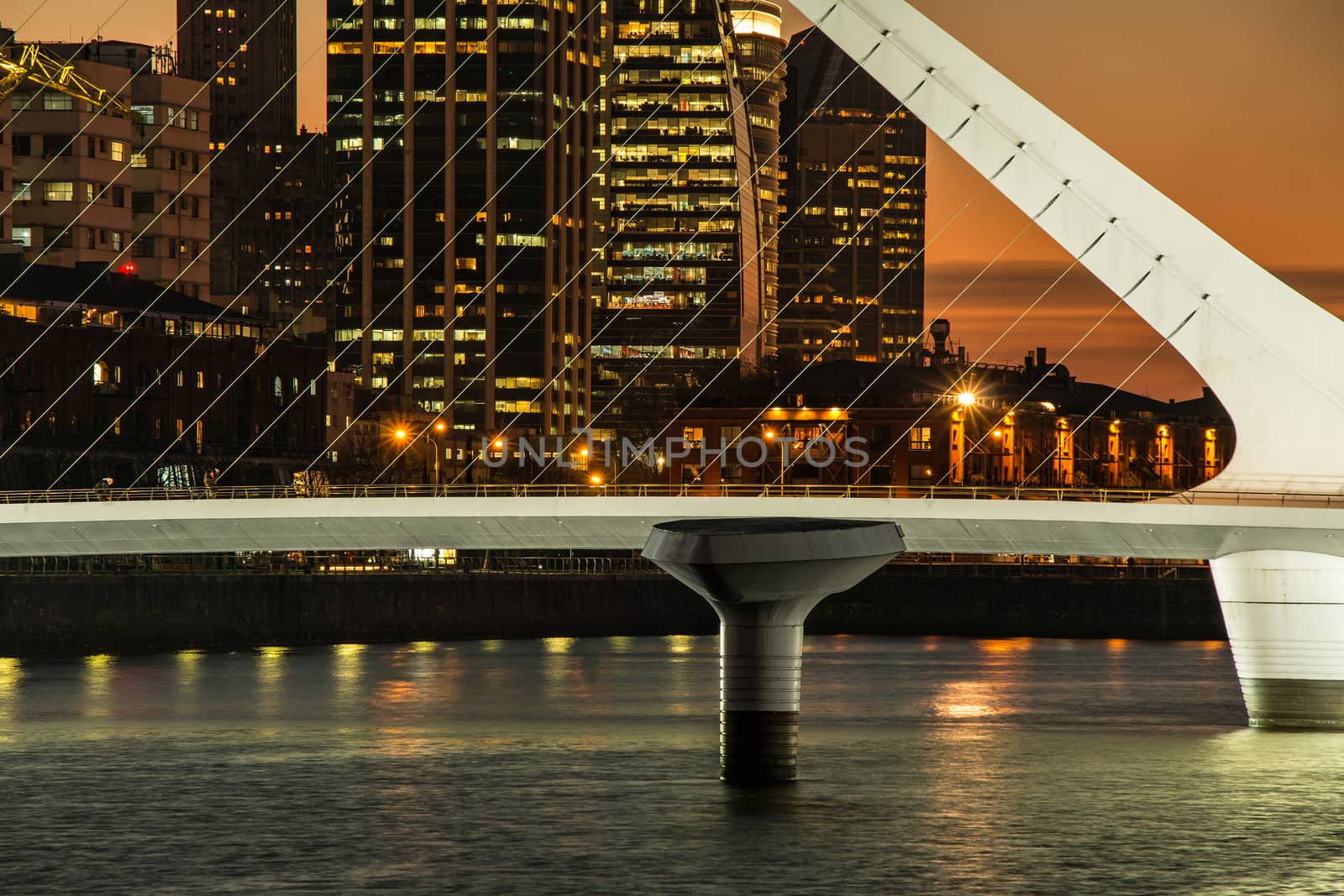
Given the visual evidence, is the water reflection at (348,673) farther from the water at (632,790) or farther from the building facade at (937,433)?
the building facade at (937,433)

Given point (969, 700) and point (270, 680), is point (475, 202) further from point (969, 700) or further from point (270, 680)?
point (969, 700)

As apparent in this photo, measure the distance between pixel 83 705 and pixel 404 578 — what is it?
73.1 ft

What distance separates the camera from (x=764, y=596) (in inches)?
1270

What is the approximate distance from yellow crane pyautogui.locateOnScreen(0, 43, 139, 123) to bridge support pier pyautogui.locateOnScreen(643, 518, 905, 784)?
69197 mm

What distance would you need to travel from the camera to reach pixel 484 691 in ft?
171

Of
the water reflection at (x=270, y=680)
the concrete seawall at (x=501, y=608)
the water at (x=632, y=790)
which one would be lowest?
the water at (x=632, y=790)

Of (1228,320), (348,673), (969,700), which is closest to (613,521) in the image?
(1228,320)

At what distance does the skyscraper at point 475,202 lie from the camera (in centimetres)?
15725

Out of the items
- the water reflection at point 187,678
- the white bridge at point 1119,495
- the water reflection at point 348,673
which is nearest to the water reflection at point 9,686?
the water reflection at point 187,678

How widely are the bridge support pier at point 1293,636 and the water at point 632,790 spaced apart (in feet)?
2.12

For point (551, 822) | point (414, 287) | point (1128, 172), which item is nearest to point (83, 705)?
point (551, 822)

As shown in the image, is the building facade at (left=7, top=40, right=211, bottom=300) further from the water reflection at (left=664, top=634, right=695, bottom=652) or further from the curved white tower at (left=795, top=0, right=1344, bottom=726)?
the curved white tower at (left=795, top=0, right=1344, bottom=726)

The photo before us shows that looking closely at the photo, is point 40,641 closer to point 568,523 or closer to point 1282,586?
point 568,523

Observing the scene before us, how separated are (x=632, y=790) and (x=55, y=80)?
79.5m
